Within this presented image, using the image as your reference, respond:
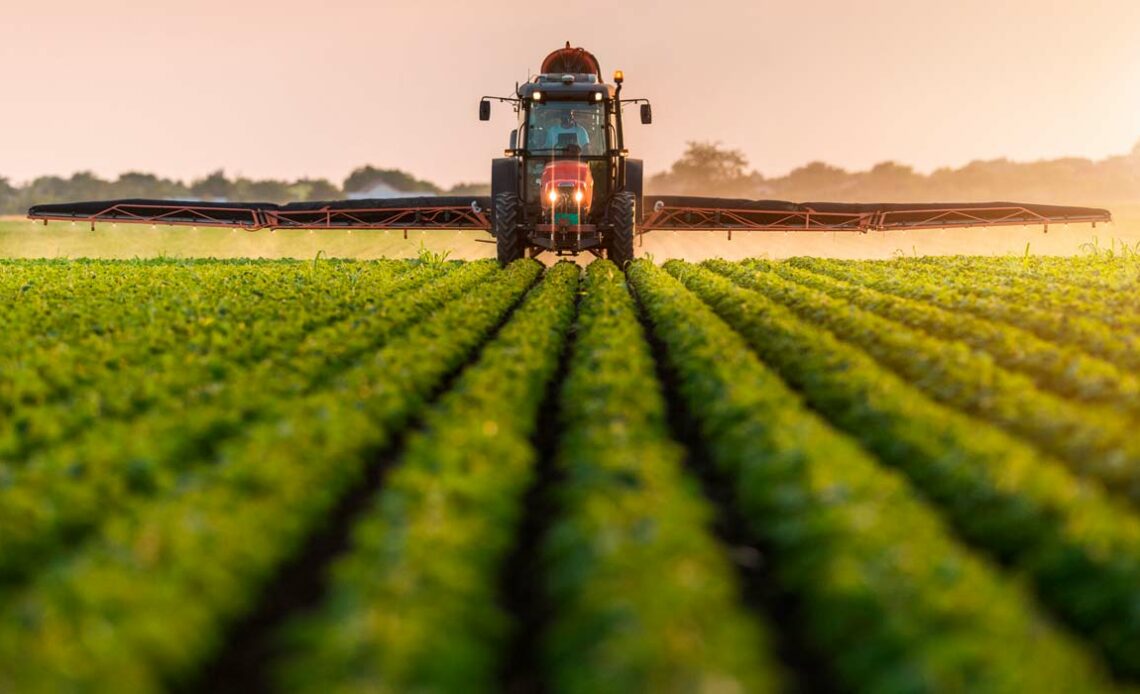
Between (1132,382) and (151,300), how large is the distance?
39.0 ft

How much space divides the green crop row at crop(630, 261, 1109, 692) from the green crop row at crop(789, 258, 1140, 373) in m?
4.71

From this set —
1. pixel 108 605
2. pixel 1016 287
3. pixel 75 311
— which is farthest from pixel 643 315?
pixel 108 605

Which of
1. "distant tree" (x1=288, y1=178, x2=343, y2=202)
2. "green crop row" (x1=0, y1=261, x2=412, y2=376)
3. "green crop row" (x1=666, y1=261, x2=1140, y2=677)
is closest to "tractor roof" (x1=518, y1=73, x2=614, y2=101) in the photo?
"green crop row" (x1=0, y1=261, x2=412, y2=376)

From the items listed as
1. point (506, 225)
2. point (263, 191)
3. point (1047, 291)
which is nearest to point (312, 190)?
point (263, 191)

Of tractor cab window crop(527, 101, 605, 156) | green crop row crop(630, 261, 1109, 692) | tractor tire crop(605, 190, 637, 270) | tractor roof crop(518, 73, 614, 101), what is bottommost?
green crop row crop(630, 261, 1109, 692)

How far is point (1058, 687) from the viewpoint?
3.52m

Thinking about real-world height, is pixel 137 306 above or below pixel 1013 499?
above

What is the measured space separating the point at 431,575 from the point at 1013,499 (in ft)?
9.91

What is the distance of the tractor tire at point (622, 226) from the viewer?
→ 22.0 metres

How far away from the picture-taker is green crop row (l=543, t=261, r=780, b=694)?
3391 millimetres

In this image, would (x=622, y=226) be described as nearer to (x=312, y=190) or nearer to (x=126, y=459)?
(x=126, y=459)

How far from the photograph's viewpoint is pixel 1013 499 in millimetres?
5340

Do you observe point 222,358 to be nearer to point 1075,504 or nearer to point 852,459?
point 852,459

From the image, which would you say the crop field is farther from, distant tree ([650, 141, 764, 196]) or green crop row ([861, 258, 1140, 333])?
distant tree ([650, 141, 764, 196])
